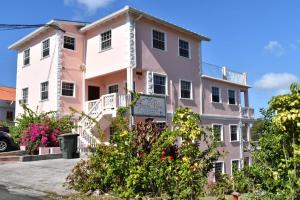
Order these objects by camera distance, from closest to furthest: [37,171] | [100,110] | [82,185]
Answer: [82,185], [37,171], [100,110]

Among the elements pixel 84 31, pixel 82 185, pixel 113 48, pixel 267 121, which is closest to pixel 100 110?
pixel 113 48

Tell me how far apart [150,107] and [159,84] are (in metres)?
10.9

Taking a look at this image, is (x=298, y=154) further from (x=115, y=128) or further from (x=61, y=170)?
(x=61, y=170)

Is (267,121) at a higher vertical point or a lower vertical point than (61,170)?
higher

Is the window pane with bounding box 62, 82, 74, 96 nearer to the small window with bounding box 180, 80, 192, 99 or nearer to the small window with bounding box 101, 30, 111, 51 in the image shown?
the small window with bounding box 101, 30, 111, 51

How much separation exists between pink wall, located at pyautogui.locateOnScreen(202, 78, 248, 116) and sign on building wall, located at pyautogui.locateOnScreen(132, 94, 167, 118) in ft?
47.3

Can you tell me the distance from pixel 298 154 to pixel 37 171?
966 centimetres

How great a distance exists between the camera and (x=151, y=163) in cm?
800

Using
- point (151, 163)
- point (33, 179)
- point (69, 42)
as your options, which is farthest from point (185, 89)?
point (151, 163)

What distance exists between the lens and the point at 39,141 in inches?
772

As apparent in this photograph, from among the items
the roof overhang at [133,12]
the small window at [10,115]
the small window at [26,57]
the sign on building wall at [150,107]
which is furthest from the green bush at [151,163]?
the small window at [10,115]

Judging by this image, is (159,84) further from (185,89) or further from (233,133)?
(233,133)

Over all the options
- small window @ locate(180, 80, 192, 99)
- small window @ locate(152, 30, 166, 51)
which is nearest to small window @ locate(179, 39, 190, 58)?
small window @ locate(152, 30, 166, 51)

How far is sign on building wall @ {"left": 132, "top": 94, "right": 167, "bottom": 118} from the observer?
1333 centimetres
